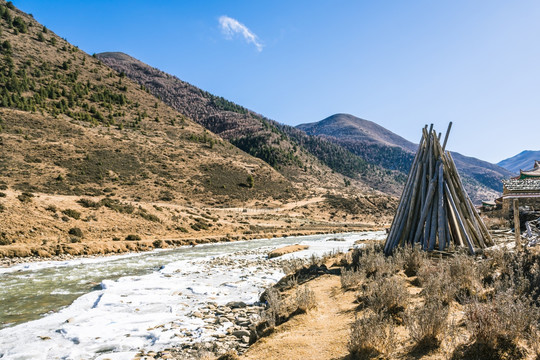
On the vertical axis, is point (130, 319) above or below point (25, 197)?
below

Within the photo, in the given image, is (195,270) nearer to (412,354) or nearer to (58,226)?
(412,354)

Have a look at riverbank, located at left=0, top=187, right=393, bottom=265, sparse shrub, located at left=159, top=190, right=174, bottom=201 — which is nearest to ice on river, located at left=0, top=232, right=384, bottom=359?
riverbank, located at left=0, top=187, right=393, bottom=265

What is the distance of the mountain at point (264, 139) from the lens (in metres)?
87.4

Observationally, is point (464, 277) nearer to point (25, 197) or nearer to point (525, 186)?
point (525, 186)

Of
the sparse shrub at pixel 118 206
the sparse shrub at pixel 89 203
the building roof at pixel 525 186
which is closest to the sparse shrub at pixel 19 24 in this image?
the sparse shrub at pixel 118 206

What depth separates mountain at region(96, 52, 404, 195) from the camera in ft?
287

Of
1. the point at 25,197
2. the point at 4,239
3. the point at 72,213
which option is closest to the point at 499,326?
the point at 4,239

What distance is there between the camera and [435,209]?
9.17 meters

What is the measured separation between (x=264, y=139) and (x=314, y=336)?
9500cm

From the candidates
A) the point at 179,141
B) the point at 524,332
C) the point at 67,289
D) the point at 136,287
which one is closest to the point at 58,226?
the point at 67,289

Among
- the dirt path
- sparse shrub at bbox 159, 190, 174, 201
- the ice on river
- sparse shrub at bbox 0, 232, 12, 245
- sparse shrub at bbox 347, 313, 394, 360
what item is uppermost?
sparse shrub at bbox 159, 190, 174, 201

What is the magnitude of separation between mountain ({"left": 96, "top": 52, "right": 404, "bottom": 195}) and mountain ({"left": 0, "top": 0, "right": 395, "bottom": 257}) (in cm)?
660

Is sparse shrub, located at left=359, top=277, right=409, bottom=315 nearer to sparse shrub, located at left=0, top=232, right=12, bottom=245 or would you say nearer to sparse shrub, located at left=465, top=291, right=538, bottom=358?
sparse shrub, located at left=465, top=291, right=538, bottom=358

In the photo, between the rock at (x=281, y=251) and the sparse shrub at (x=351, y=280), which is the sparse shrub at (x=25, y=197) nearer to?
the rock at (x=281, y=251)
